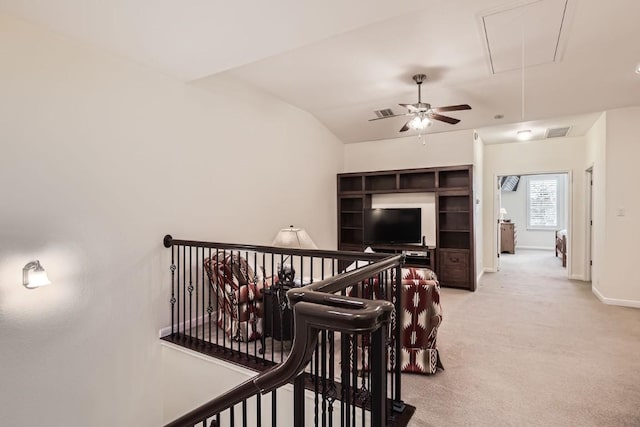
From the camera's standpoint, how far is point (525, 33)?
3.30 m

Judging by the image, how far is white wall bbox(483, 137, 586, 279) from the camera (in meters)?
6.54

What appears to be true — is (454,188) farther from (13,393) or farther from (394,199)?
(13,393)

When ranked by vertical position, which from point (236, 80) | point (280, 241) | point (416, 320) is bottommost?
point (416, 320)

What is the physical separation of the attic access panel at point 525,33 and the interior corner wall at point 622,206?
1953mm

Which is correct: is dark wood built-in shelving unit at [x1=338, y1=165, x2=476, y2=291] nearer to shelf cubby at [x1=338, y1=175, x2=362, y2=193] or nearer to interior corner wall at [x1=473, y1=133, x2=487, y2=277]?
shelf cubby at [x1=338, y1=175, x2=362, y2=193]

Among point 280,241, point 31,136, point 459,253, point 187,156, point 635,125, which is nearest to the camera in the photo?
point 31,136

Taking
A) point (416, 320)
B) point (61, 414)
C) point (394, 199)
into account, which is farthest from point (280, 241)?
point (394, 199)

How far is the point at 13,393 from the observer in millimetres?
2373

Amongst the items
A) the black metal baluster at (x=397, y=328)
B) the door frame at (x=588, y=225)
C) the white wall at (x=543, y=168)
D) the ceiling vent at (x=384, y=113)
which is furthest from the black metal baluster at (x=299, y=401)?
the white wall at (x=543, y=168)

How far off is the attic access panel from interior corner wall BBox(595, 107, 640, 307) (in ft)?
6.41

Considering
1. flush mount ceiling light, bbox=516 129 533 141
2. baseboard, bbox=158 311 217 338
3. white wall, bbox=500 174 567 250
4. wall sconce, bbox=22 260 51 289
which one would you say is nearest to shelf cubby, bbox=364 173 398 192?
flush mount ceiling light, bbox=516 129 533 141

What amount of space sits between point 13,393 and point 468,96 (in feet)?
18.5

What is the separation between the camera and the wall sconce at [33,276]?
Result: 2355 mm

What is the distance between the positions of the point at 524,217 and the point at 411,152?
764 cm
